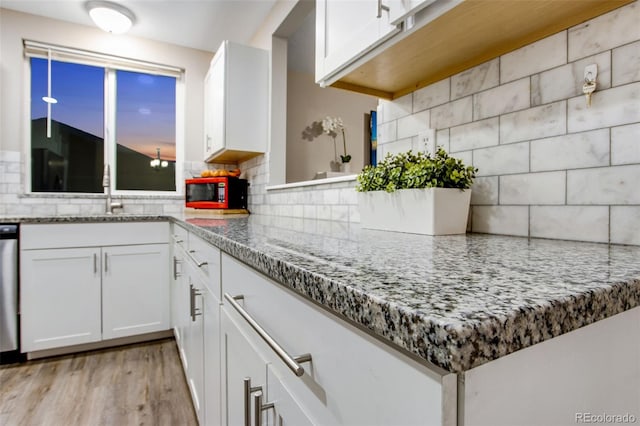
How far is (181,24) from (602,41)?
276 centimetres

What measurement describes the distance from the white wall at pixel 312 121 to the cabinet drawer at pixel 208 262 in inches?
84.1

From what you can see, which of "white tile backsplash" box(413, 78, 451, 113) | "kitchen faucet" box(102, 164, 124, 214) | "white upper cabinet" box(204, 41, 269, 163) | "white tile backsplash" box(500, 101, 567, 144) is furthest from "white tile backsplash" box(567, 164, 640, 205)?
"kitchen faucet" box(102, 164, 124, 214)

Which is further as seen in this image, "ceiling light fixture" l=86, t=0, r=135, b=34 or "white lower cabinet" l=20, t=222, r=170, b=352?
"ceiling light fixture" l=86, t=0, r=135, b=34

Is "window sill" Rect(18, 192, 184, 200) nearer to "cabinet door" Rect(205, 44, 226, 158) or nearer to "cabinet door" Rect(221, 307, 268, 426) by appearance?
"cabinet door" Rect(205, 44, 226, 158)

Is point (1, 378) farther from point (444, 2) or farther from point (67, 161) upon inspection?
point (444, 2)

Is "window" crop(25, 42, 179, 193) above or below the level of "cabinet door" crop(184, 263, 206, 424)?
above

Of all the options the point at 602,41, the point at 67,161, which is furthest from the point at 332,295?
the point at 67,161

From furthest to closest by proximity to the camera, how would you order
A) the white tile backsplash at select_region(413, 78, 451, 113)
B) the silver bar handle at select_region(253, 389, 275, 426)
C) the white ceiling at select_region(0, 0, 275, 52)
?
the white ceiling at select_region(0, 0, 275, 52)
the white tile backsplash at select_region(413, 78, 451, 113)
the silver bar handle at select_region(253, 389, 275, 426)

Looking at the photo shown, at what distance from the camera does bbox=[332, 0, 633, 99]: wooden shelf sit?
2.55 feet

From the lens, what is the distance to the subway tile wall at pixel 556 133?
0.73 meters

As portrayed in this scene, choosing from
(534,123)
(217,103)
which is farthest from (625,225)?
(217,103)

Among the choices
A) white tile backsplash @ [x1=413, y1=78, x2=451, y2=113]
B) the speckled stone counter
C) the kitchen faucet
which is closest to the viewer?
the speckled stone counter

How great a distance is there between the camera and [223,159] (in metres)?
3.03

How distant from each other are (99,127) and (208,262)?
97.9 inches
